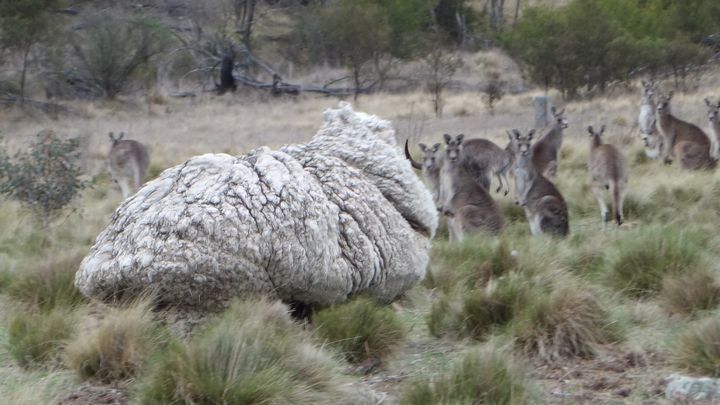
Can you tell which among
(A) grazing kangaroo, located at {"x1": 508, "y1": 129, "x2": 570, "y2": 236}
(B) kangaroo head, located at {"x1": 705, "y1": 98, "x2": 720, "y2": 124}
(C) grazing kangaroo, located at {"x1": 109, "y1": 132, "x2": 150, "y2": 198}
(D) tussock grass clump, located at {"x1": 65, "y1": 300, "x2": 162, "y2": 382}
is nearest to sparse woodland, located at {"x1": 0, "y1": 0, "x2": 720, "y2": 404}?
(D) tussock grass clump, located at {"x1": 65, "y1": 300, "x2": 162, "y2": 382}

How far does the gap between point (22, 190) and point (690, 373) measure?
10.3 meters

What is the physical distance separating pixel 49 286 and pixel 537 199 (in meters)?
6.10

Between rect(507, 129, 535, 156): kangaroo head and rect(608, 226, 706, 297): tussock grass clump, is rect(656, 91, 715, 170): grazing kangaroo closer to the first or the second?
rect(507, 129, 535, 156): kangaroo head

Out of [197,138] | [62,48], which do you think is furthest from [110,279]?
[62,48]

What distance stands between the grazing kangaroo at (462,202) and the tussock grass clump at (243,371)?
564cm

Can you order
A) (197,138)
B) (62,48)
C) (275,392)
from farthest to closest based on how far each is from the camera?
(62,48) → (197,138) → (275,392)

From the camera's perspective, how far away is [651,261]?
790 centimetres

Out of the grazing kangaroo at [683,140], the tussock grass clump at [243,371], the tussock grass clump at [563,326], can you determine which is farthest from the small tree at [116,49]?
the tussock grass clump at [243,371]

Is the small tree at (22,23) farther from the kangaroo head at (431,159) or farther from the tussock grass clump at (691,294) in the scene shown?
Answer: the tussock grass clump at (691,294)

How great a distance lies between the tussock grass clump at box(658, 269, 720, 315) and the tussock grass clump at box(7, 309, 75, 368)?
3706 millimetres

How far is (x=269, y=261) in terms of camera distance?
6191 millimetres

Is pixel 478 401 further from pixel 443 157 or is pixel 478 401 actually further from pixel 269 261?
pixel 443 157

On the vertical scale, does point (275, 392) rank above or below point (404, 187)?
below

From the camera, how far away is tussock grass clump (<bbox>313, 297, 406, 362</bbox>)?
602cm
